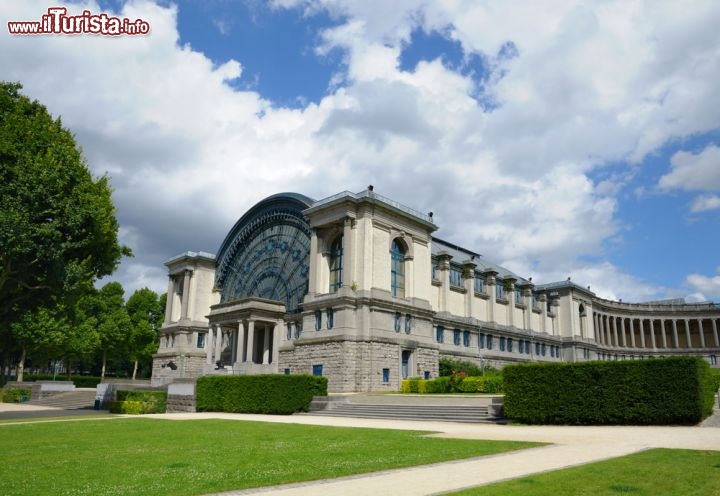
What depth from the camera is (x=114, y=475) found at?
36.7ft

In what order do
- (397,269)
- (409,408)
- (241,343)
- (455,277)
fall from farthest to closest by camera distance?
(455,277), (241,343), (397,269), (409,408)

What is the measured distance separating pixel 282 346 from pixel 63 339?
26.3 meters

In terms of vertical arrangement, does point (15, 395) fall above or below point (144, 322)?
below

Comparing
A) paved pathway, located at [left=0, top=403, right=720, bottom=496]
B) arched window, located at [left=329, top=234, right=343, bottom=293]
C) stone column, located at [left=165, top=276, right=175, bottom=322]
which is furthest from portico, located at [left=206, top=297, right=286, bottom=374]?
paved pathway, located at [left=0, top=403, right=720, bottom=496]

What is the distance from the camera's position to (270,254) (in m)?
65.8

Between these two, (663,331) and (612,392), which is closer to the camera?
(612,392)

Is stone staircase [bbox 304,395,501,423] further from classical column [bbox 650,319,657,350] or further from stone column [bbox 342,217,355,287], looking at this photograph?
classical column [bbox 650,319,657,350]

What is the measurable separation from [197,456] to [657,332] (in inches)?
4186

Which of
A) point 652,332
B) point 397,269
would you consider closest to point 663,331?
point 652,332

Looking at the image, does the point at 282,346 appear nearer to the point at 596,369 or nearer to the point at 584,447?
the point at 596,369

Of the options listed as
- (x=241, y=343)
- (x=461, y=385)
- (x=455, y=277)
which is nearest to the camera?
(x=461, y=385)

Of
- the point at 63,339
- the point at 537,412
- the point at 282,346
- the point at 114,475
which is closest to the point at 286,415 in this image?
the point at 537,412

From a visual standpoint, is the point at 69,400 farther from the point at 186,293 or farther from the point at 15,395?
the point at 186,293

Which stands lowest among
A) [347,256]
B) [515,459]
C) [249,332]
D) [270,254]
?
[515,459]
